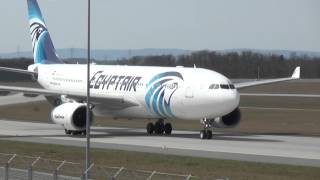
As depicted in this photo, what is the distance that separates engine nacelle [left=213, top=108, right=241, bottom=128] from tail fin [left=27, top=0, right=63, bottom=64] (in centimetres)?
1680

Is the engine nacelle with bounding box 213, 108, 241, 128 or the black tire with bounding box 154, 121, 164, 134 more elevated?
the engine nacelle with bounding box 213, 108, 241, 128

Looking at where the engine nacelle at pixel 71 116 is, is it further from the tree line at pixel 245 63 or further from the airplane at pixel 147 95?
the tree line at pixel 245 63

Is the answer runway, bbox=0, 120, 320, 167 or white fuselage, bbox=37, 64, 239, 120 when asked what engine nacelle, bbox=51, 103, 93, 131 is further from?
white fuselage, bbox=37, 64, 239, 120

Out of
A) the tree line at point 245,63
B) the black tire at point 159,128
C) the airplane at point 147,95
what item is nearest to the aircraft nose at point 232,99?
the airplane at point 147,95

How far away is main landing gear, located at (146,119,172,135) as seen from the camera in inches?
1914

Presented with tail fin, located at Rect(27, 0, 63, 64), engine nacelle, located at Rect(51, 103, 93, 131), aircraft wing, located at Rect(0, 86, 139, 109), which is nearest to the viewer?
engine nacelle, located at Rect(51, 103, 93, 131)

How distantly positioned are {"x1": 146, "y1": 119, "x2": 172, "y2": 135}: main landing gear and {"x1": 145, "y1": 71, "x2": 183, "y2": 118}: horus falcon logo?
272 centimetres

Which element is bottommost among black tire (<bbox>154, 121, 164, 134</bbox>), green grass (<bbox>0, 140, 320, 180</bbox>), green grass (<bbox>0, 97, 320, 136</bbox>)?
green grass (<bbox>0, 97, 320, 136</bbox>)

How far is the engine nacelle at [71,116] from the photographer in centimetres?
4603

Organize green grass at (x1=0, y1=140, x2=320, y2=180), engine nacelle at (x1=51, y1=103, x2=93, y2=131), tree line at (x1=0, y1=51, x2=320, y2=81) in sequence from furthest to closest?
1. tree line at (x1=0, y1=51, x2=320, y2=81)
2. engine nacelle at (x1=51, y1=103, x2=93, y2=131)
3. green grass at (x1=0, y1=140, x2=320, y2=180)

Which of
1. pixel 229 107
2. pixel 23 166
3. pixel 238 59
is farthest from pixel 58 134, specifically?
pixel 238 59

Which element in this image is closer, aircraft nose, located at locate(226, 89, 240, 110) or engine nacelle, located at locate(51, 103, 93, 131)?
aircraft nose, located at locate(226, 89, 240, 110)

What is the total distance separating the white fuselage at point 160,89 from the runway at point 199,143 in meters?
1.56

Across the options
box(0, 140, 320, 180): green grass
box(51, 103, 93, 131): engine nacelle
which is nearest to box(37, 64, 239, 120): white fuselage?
box(51, 103, 93, 131): engine nacelle
